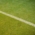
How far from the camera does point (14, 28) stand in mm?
1371

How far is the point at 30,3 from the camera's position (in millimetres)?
1933

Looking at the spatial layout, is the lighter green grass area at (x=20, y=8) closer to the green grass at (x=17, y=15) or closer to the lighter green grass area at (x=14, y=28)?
the green grass at (x=17, y=15)

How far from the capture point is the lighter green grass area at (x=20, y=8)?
1.62 metres

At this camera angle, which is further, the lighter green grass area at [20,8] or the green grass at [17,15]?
the lighter green grass area at [20,8]

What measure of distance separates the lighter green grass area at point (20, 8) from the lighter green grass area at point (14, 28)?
0.57 feet

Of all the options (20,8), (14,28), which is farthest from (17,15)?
(14,28)

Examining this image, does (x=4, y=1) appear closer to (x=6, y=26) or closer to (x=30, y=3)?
(x=30, y=3)

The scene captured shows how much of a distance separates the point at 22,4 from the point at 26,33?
77 centimetres

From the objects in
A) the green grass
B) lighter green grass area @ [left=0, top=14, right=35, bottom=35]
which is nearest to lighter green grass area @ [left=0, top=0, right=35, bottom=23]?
the green grass

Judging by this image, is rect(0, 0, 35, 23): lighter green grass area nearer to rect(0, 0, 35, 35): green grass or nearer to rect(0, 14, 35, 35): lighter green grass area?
rect(0, 0, 35, 35): green grass

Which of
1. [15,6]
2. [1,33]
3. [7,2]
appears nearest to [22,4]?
[15,6]

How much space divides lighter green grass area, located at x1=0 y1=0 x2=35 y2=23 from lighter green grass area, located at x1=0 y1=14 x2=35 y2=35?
0.57 ft

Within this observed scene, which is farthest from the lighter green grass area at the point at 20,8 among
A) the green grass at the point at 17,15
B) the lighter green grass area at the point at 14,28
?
the lighter green grass area at the point at 14,28

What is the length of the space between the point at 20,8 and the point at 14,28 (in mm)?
537
